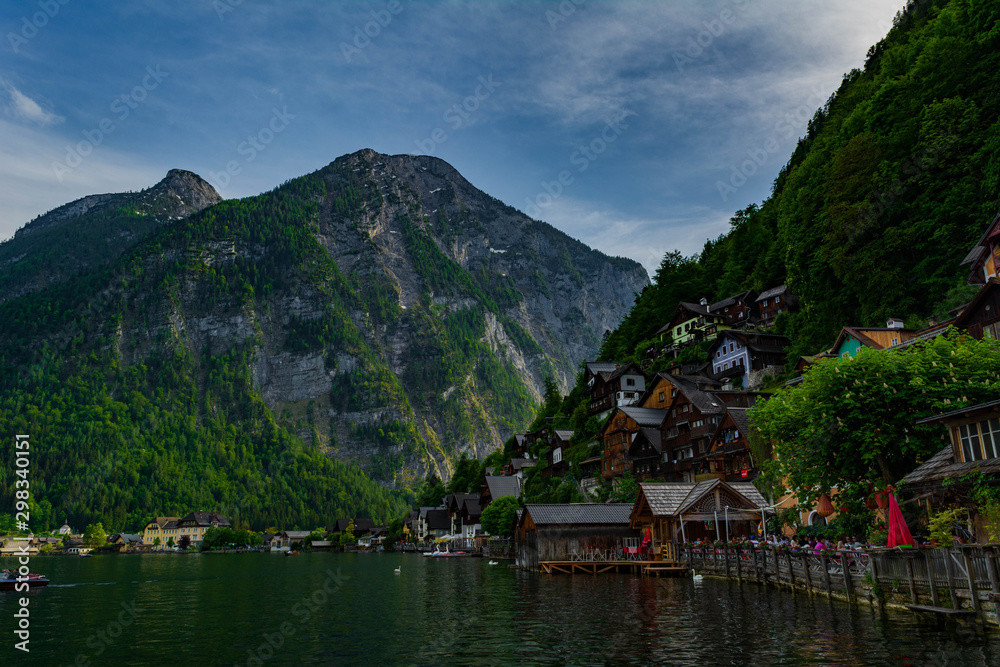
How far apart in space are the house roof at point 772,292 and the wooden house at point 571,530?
44.4 meters

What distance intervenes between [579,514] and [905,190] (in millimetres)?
46840

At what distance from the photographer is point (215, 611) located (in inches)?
1580

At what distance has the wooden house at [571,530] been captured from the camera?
215 feet

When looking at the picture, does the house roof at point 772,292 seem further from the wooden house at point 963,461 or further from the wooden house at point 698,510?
the wooden house at point 963,461

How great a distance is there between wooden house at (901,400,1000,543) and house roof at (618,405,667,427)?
53202 millimetres

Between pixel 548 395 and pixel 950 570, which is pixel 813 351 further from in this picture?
pixel 548 395

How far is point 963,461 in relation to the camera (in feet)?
89.1

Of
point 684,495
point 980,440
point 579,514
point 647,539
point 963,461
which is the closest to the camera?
point 980,440

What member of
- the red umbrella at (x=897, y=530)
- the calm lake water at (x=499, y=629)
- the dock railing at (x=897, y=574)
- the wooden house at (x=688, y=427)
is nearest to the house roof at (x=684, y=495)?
the calm lake water at (x=499, y=629)

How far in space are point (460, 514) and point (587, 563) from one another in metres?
80.0

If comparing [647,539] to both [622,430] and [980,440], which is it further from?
[980,440]

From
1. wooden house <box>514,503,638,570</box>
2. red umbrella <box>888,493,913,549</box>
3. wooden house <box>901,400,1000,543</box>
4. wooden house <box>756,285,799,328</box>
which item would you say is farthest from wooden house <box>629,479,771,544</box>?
wooden house <box>756,285,799,328</box>

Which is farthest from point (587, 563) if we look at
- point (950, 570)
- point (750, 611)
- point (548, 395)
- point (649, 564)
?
point (548, 395)

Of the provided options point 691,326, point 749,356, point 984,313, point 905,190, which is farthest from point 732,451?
point 691,326
